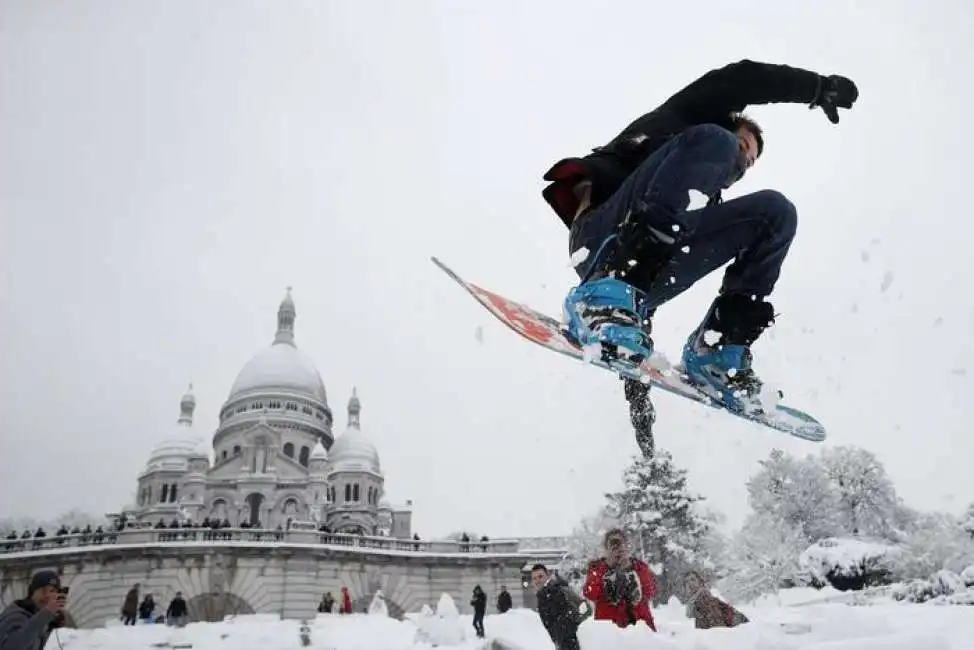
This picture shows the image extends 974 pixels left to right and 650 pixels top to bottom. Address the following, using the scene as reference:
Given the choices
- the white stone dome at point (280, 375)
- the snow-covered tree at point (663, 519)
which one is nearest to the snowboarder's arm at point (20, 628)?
the snow-covered tree at point (663, 519)

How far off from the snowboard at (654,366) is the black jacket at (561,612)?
2578 mm

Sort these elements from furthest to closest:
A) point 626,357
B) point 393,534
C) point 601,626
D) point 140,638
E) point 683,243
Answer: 1. point 393,534
2. point 140,638
3. point 683,243
4. point 626,357
5. point 601,626

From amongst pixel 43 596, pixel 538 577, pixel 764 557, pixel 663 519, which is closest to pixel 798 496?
pixel 764 557

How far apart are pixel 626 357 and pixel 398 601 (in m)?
35.7

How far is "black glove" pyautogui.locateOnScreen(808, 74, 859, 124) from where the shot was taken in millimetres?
2600

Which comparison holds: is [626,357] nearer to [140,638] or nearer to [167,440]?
[140,638]

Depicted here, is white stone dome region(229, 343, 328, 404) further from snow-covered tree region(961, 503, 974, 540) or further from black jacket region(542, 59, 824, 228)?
black jacket region(542, 59, 824, 228)

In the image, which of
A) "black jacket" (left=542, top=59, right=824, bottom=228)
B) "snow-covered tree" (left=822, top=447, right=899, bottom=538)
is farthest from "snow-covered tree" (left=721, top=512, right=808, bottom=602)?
"black jacket" (left=542, top=59, right=824, bottom=228)

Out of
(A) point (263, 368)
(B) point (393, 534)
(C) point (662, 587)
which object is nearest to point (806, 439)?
(C) point (662, 587)

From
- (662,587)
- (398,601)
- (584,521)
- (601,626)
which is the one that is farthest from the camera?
(584,521)

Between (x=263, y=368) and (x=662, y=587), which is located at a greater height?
(x=263, y=368)

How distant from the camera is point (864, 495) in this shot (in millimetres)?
26516

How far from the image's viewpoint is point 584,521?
133ft

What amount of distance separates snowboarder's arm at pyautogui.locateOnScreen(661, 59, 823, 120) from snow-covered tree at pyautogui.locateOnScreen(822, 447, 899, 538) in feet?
91.0
